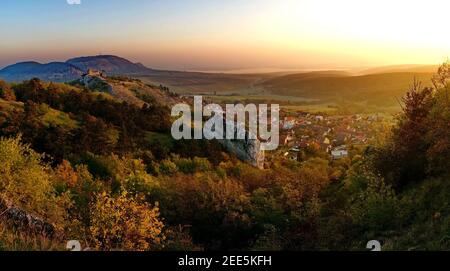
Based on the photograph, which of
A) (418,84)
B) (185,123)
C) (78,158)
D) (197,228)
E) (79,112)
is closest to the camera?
(418,84)

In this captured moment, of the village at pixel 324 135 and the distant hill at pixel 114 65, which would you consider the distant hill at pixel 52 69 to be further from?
the village at pixel 324 135

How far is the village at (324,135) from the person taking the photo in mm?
71481

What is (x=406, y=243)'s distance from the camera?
14.6 m

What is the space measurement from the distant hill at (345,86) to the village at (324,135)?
74.7 ft

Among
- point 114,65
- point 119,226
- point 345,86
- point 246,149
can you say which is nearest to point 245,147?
point 246,149

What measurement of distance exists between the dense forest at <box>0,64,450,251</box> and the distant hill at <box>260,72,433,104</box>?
3025 inches

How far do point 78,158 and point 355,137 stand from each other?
50.1 metres

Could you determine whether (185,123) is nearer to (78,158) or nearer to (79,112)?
(79,112)

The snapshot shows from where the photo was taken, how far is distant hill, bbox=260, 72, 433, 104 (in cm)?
12153

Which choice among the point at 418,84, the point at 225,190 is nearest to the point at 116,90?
the point at 225,190

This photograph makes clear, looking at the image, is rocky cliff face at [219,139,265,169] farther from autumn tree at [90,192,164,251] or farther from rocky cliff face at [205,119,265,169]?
autumn tree at [90,192,164,251]

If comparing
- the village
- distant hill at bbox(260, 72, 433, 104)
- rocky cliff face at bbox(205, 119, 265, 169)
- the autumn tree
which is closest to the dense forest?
the autumn tree

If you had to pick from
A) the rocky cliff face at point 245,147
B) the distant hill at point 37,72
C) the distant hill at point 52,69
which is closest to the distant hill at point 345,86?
the rocky cliff face at point 245,147

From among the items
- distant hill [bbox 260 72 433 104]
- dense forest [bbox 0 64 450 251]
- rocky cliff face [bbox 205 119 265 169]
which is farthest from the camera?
distant hill [bbox 260 72 433 104]
